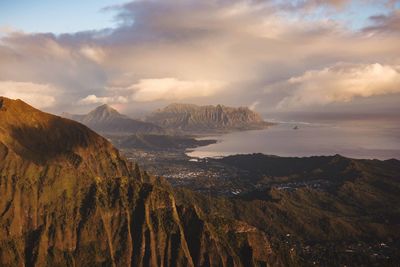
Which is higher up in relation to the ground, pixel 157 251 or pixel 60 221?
pixel 60 221

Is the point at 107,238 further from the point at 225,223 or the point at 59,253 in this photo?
the point at 225,223

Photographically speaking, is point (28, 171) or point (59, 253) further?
point (28, 171)

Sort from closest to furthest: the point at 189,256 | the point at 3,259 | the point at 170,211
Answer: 1. the point at 3,259
2. the point at 189,256
3. the point at 170,211

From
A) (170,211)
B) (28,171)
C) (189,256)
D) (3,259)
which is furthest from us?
(28,171)

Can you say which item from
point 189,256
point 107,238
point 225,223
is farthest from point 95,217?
point 225,223

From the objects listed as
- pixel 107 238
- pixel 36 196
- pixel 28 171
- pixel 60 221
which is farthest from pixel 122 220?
pixel 28 171

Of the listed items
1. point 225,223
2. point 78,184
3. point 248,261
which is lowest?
point 248,261
